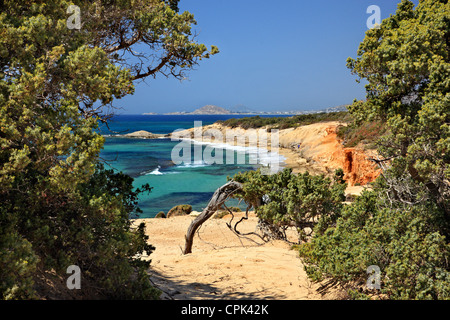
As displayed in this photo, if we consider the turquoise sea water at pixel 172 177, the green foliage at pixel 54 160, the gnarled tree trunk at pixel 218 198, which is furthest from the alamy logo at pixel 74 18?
the turquoise sea water at pixel 172 177

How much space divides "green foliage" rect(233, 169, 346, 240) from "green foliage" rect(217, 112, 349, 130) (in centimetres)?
5019

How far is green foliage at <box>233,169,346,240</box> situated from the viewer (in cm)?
916

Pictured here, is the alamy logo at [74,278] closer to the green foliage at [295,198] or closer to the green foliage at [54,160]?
the green foliage at [54,160]

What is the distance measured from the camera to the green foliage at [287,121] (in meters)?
62.2

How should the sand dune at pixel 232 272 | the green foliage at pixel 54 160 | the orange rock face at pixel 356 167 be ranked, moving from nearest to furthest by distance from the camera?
the green foliage at pixel 54 160 → the sand dune at pixel 232 272 → the orange rock face at pixel 356 167

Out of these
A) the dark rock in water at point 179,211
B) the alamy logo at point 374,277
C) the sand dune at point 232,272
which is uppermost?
the alamy logo at point 374,277

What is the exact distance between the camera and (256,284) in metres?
7.38

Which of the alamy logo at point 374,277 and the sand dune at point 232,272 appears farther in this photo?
the sand dune at point 232,272

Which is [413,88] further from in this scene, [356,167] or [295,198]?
[356,167]

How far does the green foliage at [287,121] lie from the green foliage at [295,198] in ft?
165

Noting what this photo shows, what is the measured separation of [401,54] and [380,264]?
10.4 ft
